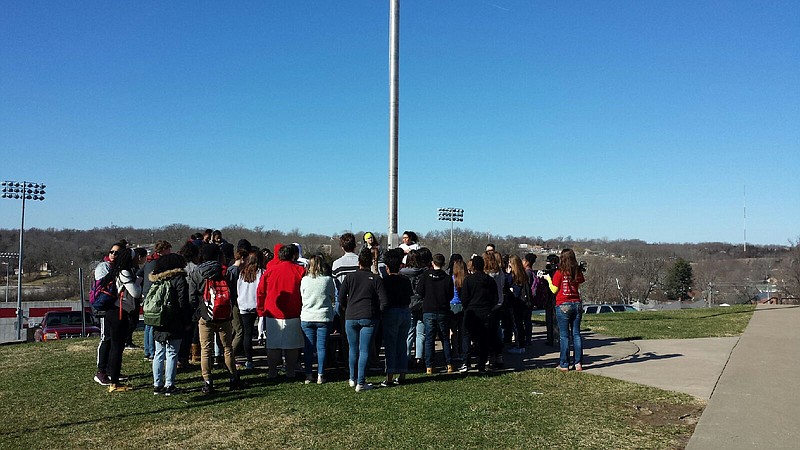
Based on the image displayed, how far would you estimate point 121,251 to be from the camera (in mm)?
8273

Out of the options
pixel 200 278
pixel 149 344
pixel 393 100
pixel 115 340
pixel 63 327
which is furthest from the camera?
pixel 63 327

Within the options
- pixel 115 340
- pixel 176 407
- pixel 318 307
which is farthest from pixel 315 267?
pixel 115 340

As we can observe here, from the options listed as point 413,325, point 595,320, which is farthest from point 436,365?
point 595,320

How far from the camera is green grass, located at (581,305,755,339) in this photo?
13.4 m

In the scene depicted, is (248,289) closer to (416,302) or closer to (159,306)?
(159,306)

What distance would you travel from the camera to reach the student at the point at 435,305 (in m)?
8.88

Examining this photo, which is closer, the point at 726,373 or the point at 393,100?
the point at 726,373

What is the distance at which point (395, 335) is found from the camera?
8.16 meters

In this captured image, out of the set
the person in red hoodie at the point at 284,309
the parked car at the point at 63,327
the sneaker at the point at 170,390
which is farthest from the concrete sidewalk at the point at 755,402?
the parked car at the point at 63,327

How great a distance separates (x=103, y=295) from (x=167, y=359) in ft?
4.32

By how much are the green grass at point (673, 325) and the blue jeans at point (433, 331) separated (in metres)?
5.64

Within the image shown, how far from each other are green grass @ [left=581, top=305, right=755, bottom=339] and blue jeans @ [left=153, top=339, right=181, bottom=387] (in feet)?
30.3

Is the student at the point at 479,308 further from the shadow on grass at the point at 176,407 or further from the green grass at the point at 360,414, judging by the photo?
the shadow on grass at the point at 176,407

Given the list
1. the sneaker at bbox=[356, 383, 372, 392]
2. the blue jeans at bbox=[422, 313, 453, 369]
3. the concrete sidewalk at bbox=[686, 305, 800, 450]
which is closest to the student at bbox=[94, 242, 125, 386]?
the sneaker at bbox=[356, 383, 372, 392]
